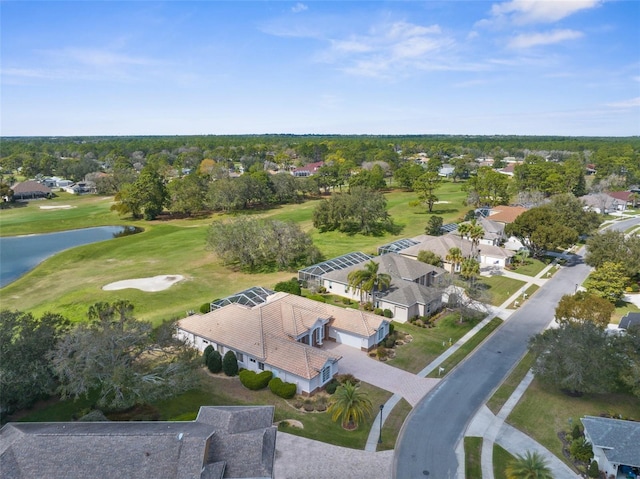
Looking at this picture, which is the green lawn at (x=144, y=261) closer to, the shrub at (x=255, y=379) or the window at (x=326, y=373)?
the shrub at (x=255, y=379)

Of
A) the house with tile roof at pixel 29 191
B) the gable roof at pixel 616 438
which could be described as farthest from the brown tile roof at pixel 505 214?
the house with tile roof at pixel 29 191

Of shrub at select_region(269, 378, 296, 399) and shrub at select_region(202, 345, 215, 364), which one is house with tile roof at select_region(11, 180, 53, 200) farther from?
shrub at select_region(269, 378, 296, 399)

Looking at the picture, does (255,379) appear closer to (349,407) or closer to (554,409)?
(349,407)

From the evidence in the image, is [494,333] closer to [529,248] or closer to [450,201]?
[529,248]

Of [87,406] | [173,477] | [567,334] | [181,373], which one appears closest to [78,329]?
[87,406]

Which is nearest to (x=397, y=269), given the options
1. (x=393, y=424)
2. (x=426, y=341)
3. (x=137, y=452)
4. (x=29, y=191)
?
(x=426, y=341)

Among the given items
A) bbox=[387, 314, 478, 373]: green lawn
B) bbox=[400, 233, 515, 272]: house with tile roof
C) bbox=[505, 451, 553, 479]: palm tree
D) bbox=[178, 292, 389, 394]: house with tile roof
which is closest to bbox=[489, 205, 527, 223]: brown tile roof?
bbox=[400, 233, 515, 272]: house with tile roof

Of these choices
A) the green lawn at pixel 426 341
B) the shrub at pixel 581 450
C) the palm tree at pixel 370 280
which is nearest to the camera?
the shrub at pixel 581 450
